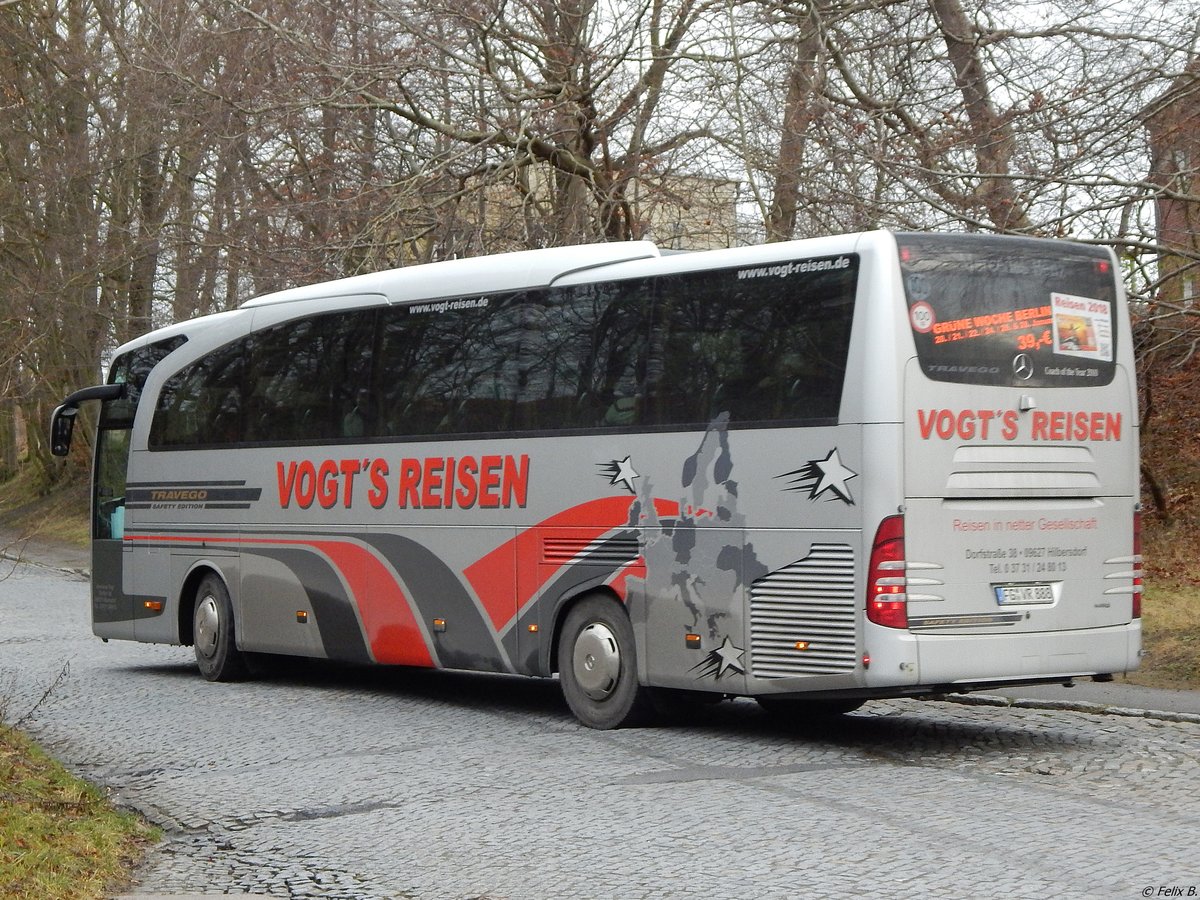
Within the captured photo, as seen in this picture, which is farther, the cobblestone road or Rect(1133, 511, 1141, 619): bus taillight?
Rect(1133, 511, 1141, 619): bus taillight

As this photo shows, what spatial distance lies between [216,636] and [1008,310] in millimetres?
8311

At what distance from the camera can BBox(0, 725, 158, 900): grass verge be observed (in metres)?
6.89

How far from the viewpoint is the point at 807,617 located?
10680 millimetres

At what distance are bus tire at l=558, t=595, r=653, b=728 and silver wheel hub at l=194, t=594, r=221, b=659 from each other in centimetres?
487

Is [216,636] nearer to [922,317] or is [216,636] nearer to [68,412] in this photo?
[68,412]

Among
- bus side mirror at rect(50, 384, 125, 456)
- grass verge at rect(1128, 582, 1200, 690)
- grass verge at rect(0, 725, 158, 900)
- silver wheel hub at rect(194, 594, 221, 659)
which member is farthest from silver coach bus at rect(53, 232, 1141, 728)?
grass verge at rect(0, 725, 158, 900)

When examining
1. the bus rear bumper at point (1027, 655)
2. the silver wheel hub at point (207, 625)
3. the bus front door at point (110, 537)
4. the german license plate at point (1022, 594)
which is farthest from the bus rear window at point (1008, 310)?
the bus front door at point (110, 537)

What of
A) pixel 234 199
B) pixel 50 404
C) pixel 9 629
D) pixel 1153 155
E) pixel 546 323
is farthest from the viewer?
pixel 50 404

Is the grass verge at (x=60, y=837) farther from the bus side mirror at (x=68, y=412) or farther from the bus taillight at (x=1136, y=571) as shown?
the bus side mirror at (x=68, y=412)

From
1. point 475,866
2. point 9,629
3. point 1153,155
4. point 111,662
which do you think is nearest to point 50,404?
point 9,629

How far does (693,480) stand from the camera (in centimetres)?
1145

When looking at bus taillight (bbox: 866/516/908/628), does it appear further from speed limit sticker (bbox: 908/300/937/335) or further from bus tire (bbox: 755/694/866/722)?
bus tire (bbox: 755/694/866/722)

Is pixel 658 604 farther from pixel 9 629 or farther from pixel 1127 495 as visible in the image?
pixel 9 629

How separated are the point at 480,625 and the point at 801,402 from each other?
351 cm
